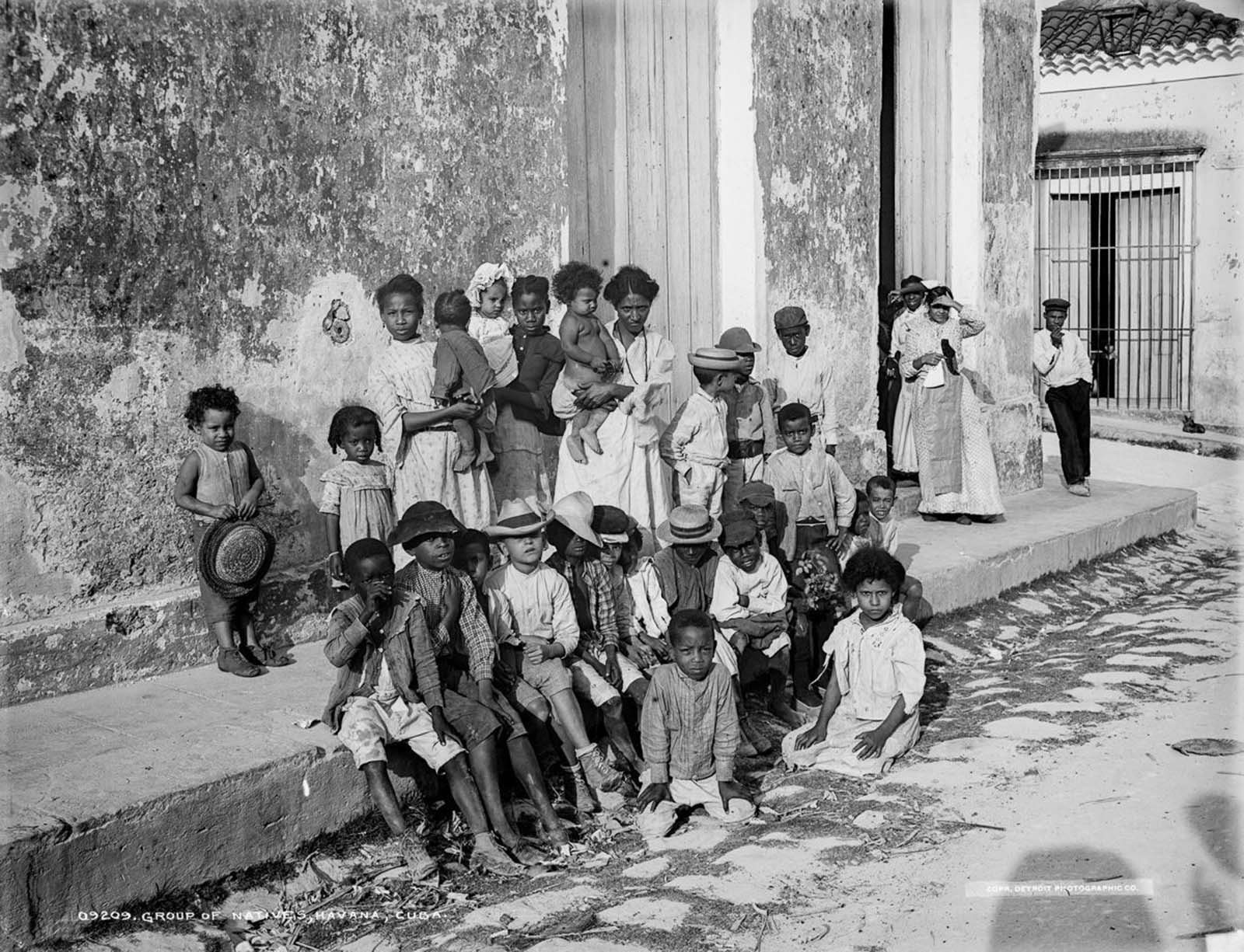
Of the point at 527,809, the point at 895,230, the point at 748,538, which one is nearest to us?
the point at 527,809

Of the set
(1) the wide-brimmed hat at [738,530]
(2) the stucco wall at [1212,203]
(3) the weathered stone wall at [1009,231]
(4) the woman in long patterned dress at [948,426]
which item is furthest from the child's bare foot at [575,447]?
(2) the stucco wall at [1212,203]

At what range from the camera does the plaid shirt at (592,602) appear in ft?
19.6

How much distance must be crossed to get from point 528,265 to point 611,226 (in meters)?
1.13

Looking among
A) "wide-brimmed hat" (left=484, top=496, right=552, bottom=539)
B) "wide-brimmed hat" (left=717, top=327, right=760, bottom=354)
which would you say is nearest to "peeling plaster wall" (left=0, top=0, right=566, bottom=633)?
"wide-brimmed hat" (left=717, top=327, right=760, bottom=354)

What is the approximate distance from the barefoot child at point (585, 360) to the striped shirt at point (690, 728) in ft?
5.37

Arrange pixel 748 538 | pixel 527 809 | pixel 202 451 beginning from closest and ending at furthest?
pixel 527 809 < pixel 202 451 < pixel 748 538

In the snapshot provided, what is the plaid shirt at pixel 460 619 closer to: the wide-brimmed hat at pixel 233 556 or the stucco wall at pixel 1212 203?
the wide-brimmed hat at pixel 233 556

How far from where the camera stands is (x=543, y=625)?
18.7 ft

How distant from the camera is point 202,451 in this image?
5820mm

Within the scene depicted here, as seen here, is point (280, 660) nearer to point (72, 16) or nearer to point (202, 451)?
point (202, 451)

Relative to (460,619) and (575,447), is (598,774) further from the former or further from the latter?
(575,447)

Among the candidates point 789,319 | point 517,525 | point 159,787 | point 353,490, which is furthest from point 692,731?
point 789,319

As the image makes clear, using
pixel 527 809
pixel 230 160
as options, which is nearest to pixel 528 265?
pixel 230 160

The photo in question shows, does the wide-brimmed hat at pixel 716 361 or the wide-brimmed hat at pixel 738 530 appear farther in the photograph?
the wide-brimmed hat at pixel 716 361
